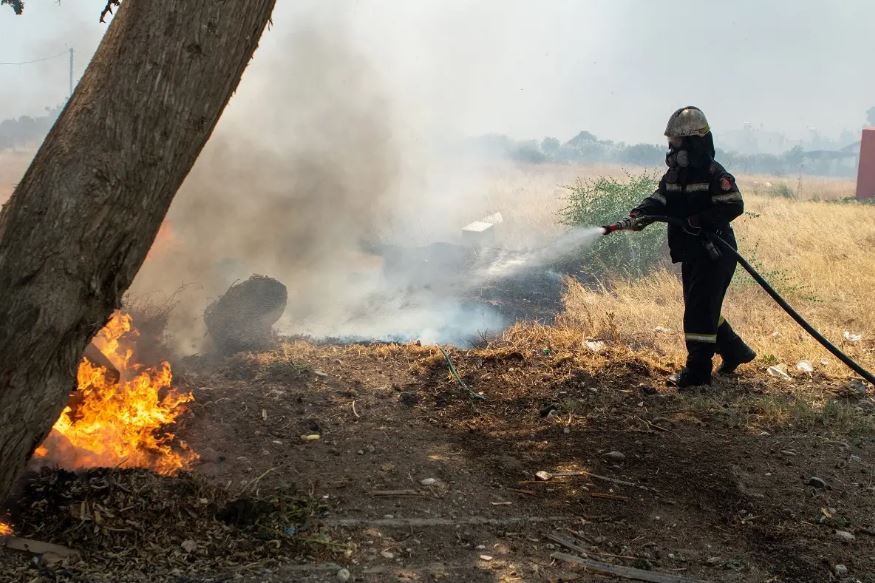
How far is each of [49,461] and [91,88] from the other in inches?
77.1

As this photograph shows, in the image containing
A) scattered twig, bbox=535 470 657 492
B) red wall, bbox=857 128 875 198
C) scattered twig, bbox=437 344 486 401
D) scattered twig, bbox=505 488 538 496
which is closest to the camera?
scattered twig, bbox=505 488 538 496

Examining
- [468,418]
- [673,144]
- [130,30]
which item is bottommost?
[468,418]

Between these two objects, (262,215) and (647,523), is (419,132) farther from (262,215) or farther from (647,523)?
(647,523)

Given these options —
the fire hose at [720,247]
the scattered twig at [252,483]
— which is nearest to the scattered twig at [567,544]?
the scattered twig at [252,483]

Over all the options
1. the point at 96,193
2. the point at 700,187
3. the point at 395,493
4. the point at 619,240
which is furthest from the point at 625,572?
the point at 619,240

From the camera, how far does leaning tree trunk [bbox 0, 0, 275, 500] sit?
8.60 ft

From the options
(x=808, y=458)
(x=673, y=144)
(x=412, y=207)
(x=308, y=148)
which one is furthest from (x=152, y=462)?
(x=412, y=207)

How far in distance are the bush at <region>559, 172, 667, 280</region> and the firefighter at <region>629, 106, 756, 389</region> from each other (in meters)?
4.55

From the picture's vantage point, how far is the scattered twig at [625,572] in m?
3.25

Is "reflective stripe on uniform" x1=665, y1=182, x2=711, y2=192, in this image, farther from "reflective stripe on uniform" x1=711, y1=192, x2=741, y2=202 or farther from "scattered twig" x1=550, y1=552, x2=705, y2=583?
"scattered twig" x1=550, y1=552, x2=705, y2=583

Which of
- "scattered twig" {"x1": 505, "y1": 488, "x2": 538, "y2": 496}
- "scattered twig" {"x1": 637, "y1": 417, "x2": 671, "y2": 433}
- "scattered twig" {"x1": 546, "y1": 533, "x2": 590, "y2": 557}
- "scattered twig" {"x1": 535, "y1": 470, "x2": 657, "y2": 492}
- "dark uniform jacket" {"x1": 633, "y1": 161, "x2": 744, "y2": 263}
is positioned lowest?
"scattered twig" {"x1": 546, "y1": 533, "x2": 590, "y2": 557}

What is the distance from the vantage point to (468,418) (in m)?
5.29

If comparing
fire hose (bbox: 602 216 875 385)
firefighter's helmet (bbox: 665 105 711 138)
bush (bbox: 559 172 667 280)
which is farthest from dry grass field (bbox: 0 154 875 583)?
bush (bbox: 559 172 667 280)

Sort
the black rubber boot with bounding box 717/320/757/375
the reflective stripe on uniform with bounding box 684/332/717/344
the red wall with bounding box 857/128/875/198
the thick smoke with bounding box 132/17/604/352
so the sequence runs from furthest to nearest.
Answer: the red wall with bounding box 857/128/875/198 < the thick smoke with bounding box 132/17/604/352 < the black rubber boot with bounding box 717/320/757/375 < the reflective stripe on uniform with bounding box 684/332/717/344
